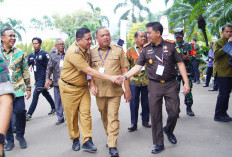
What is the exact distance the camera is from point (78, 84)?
13.4 ft

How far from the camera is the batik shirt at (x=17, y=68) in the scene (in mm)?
4297

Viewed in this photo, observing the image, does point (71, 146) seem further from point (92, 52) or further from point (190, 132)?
point (190, 132)

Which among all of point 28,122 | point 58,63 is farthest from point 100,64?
point 28,122

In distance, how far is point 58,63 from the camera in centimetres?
584

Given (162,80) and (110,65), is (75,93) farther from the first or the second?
(162,80)

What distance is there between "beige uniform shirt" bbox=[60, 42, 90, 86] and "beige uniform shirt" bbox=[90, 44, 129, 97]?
0.54 ft

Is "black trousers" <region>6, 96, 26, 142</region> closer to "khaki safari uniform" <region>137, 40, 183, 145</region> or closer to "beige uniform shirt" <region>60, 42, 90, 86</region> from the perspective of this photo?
"beige uniform shirt" <region>60, 42, 90, 86</region>

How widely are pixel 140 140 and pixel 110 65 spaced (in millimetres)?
1498

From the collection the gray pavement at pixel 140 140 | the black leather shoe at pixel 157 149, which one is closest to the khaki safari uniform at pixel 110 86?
A: the gray pavement at pixel 140 140

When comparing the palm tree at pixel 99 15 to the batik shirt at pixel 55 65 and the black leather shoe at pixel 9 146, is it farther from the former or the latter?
the black leather shoe at pixel 9 146

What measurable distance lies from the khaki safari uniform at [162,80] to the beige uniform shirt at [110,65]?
473 mm

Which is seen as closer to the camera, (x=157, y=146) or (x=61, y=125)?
(x=157, y=146)

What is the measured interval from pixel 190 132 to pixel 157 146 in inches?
45.9

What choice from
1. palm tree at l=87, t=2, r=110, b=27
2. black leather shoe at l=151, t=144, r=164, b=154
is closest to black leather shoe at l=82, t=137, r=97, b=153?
black leather shoe at l=151, t=144, r=164, b=154
